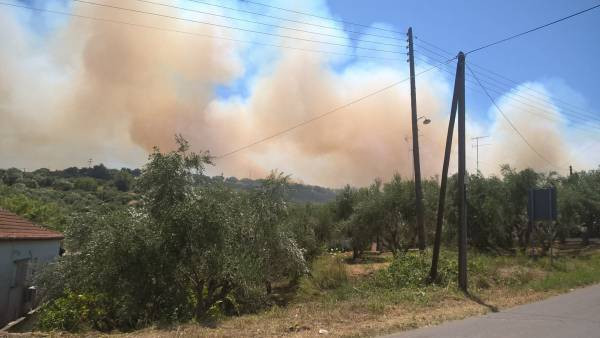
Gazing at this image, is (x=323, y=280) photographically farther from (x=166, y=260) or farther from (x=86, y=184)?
(x=86, y=184)

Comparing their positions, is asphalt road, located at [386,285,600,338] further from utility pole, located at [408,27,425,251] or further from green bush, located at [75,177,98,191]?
green bush, located at [75,177,98,191]

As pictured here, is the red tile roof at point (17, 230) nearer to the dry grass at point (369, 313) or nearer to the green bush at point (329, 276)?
the dry grass at point (369, 313)

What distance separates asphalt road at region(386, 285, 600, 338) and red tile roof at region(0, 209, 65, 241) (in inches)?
590

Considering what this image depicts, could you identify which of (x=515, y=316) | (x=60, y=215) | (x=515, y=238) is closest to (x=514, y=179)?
(x=515, y=238)

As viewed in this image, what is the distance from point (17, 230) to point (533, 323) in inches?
720

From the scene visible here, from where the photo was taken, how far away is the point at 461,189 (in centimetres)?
1528

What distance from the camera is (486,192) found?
3209 cm

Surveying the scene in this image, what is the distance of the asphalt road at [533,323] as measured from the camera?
884 centimetres

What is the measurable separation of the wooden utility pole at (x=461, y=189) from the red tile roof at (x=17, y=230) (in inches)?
602

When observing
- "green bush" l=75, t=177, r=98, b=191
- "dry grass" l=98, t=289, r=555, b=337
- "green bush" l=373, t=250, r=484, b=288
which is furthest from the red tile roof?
"green bush" l=75, t=177, r=98, b=191

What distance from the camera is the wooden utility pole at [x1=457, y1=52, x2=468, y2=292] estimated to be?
49.4 feet

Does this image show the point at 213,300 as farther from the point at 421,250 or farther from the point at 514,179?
the point at 514,179

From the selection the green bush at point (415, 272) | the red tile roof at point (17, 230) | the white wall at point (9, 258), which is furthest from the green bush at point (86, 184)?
the green bush at point (415, 272)

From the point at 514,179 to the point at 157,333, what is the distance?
30.1 meters
